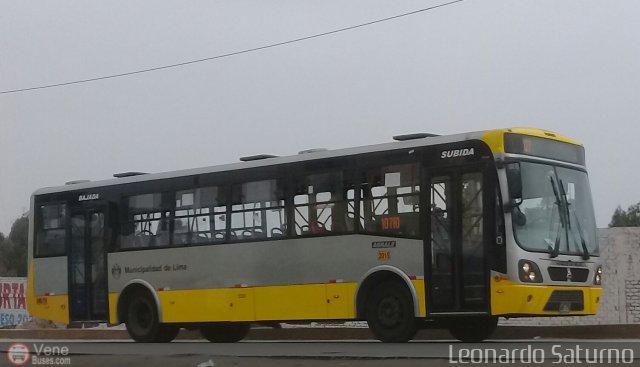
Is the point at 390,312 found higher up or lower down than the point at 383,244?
lower down

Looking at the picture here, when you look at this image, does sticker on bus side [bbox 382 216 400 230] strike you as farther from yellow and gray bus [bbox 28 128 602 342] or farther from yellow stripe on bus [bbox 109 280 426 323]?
yellow stripe on bus [bbox 109 280 426 323]

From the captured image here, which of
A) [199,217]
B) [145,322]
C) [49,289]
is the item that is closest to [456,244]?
[199,217]

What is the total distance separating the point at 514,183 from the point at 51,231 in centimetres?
1058

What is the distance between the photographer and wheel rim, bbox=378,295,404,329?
54.3 feet

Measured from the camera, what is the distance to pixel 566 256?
15.9m

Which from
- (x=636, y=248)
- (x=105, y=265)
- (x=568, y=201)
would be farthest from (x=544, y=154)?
(x=636, y=248)

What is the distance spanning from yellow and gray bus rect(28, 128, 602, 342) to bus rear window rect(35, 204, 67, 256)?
0.12 feet

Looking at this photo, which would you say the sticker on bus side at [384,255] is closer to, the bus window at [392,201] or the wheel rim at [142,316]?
the bus window at [392,201]

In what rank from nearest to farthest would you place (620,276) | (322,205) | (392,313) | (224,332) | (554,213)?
(554,213)
(392,313)
(322,205)
(224,332)
(620,276)

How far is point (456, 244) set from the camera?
15906 millimetres

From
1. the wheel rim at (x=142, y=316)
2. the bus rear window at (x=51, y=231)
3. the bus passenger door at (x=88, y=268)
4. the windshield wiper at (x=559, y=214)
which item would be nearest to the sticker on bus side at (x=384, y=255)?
the windshield wiper at (x=559, y=214)

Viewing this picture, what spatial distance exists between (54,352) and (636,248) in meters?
18.3

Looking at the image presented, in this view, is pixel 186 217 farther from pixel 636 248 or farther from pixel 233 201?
pixel 636 248

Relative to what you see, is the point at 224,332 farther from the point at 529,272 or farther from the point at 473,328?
the point at 529,272
